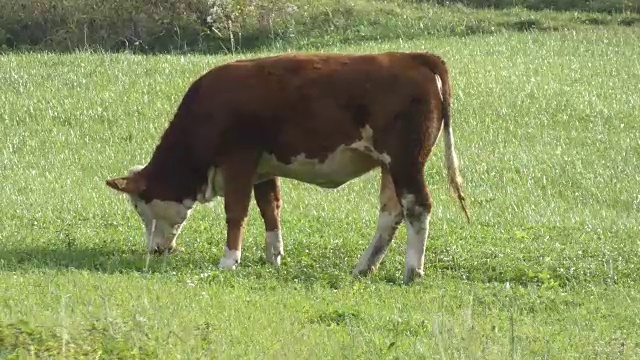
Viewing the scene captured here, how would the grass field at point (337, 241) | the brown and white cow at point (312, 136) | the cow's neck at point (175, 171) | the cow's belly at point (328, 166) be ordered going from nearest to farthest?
1. the grass field at point (337, 241)
2. the brown and white cow at point (312, 136)
3. the cow's belly at point (328, 166)
4. the cow's neck at point (175, 171)

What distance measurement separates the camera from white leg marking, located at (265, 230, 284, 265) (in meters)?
12.4

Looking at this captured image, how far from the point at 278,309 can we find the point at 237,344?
Answer: 1447 millimetres

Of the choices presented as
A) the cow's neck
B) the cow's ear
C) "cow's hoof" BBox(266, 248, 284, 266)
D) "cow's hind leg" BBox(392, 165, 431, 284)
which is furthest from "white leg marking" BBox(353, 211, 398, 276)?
the cow's ear

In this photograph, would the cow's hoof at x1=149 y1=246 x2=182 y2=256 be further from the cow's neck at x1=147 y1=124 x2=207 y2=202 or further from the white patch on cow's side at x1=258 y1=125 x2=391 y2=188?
the white patch on cow's side at x1=258 y1=125 x2=391 y2=188

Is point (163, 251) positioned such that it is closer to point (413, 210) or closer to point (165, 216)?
point (165, 216)

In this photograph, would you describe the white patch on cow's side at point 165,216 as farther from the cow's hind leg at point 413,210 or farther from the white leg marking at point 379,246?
the cow's hind leg at point 413,210

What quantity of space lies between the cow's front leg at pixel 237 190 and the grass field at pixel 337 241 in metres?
0.38

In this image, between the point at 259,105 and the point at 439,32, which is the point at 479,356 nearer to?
the point at 259,105

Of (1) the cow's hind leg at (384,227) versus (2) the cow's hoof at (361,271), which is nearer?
(2) the cow's hoof at (361,271)

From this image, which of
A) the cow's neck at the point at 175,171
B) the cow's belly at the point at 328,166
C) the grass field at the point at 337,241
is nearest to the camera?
the grass field at the point at 337,241

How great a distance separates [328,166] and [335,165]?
7cm

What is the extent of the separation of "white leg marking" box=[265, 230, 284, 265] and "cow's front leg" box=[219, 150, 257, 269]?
15.5 inches

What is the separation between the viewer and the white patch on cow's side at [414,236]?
37.5ft

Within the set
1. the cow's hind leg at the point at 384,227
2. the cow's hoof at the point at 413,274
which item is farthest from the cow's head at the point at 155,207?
the cow's hoof at the point at 413,274
